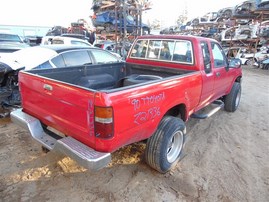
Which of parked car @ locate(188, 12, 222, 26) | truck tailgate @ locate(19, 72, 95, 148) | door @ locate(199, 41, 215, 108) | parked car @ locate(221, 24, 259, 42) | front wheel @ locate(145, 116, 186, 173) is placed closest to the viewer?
truck tailgate @ locate(19, 72, 95, 148)

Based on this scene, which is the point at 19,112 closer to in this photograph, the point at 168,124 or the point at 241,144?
the point at 168,124

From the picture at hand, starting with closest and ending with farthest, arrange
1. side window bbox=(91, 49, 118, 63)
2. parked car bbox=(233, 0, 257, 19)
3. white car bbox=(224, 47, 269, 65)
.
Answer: side window bbox=(91, 49, 118, 63) → parked car bbox=(233, 0, 257, 19) → white car bbox=(224, 47, 269, 65)

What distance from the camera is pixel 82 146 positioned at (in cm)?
229

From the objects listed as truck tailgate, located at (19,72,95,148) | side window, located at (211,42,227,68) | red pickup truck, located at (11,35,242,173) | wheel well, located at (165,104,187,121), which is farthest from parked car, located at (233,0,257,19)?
truck tailgate, located at (19,72,95,148)

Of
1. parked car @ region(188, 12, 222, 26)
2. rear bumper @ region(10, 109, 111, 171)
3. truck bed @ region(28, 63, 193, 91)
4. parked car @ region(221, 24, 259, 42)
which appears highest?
parked car @ region(188, 12, 222, 26)

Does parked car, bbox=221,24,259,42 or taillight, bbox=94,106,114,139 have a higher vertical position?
parked car, bbox=221,24,259,42

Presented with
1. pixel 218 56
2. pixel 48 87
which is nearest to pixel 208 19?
pixel 218 56

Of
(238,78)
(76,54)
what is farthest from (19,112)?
(238,78)

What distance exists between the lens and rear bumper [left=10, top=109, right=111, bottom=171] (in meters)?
2.09

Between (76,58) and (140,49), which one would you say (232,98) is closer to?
(140,49)

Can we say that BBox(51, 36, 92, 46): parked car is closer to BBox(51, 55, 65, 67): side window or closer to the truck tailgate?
BBox(51, 55, 65, 67): side window

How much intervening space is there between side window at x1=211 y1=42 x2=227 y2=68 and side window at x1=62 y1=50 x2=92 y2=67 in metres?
2.98

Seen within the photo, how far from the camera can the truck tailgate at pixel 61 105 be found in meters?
2.17

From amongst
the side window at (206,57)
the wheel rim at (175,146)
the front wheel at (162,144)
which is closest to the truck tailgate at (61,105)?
the front wheel at (162,144)
